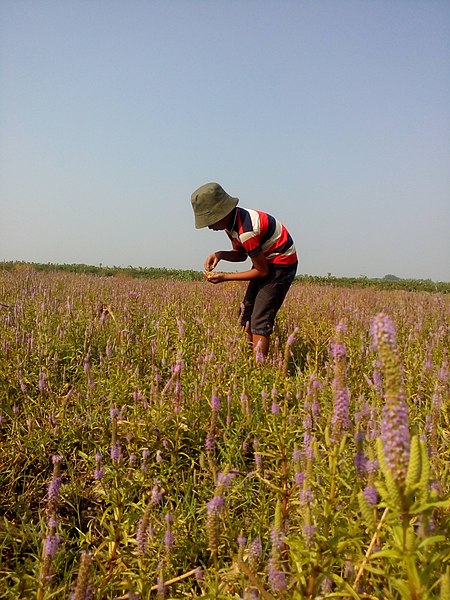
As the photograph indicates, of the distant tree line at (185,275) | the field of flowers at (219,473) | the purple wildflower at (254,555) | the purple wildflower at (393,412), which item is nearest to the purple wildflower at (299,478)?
the field of flowers at (219,473)

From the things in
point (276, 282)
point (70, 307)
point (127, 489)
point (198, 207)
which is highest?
point (198, 207)

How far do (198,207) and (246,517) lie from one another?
9.65 feet

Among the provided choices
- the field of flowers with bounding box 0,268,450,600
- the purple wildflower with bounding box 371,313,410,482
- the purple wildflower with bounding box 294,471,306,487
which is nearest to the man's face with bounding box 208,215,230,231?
the field of flowers with bounding box 0,268,450,600

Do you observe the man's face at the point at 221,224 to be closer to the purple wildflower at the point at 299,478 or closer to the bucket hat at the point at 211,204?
the bucket hat at the point at 211,204

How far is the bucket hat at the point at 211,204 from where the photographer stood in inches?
167

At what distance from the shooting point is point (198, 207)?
14.2ft

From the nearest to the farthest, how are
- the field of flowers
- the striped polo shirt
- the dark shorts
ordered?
the field of flowers < the striped polo shirt < the dark shorts

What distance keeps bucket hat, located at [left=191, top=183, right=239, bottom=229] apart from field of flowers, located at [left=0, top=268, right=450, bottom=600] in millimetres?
1072

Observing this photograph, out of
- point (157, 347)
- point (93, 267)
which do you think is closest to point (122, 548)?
point (157, 347)

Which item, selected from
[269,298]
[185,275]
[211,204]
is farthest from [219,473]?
[185,275]

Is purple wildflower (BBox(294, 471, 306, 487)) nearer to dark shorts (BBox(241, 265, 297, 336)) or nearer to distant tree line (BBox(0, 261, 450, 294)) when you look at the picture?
dark shorts (BBox(241, 265, 297, 336))

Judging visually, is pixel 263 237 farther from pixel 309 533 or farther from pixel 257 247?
pixel 309 533

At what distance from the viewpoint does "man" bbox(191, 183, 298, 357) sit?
426cm

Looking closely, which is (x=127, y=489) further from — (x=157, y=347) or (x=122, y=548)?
(x=157, y=347)
